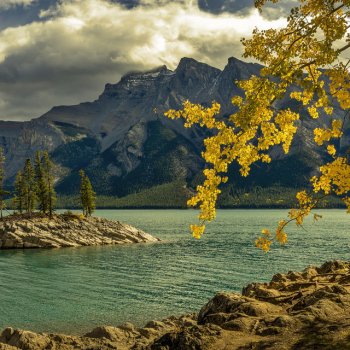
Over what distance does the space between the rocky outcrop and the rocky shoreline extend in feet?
206

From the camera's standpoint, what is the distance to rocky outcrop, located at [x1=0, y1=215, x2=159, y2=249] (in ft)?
269

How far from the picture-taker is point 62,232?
88062 mm

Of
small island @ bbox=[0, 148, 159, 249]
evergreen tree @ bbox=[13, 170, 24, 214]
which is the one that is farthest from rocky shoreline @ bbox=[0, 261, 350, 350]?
evergreen tree @ bbox=[13, 170, 24, 214]

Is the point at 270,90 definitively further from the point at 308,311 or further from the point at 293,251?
the point at 293,251

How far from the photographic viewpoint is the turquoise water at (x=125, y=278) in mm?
32938

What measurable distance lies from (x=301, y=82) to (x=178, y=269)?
49.4 m

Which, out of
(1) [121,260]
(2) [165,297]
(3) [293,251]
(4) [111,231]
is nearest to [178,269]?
(1) [121,260]

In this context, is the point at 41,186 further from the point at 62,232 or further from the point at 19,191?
the point at 62,232

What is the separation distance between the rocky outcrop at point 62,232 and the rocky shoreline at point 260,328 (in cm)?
6278

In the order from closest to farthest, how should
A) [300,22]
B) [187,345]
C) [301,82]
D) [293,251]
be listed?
1. [301,82]
2. [300,22]
3. [187,345]
4. [293,251]

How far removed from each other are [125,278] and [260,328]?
37.9 m

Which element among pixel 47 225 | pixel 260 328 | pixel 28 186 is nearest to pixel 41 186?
pixel 28 186

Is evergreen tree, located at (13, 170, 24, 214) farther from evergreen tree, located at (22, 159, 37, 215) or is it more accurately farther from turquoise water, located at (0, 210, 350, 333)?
turquoise water, located at (0, 210, 350, 333)

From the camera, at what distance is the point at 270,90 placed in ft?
32.0
